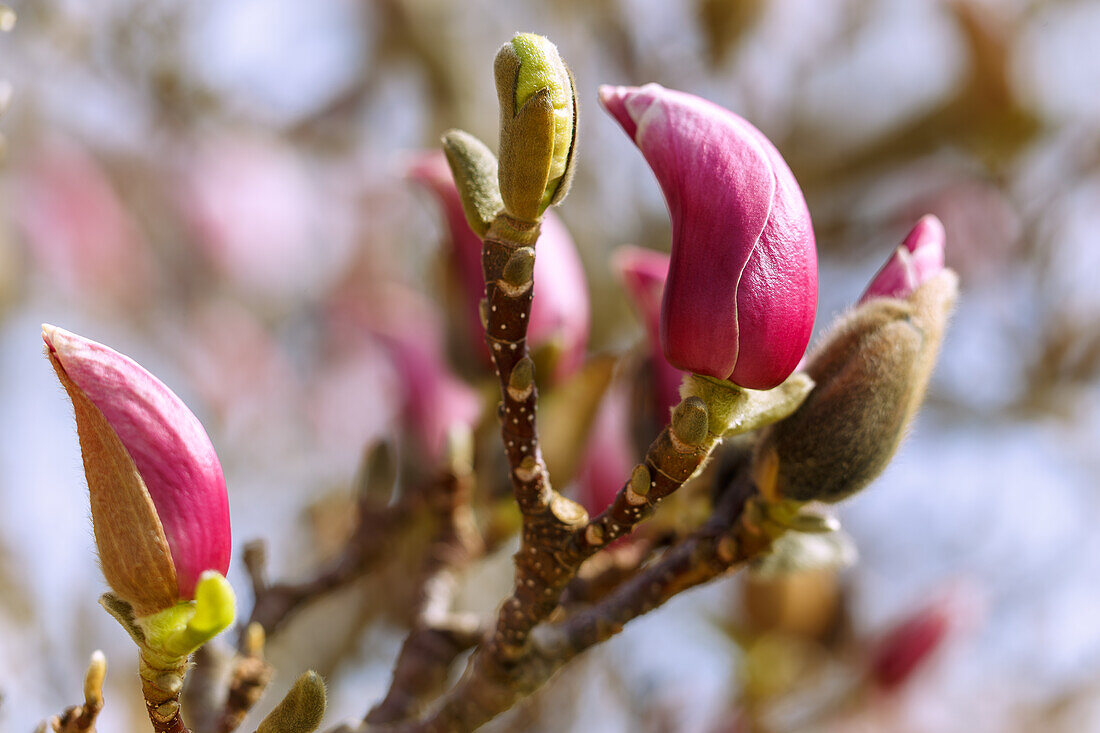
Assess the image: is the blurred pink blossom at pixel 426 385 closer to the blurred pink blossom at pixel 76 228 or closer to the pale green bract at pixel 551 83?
the pale green bract at pixel 551 83

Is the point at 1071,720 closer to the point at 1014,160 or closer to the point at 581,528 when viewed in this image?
the point at 1014,160

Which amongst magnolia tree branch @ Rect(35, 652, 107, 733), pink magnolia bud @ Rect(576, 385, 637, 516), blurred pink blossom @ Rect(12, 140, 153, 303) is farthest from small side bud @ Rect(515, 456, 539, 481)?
blurred pink blossom @ Rect(12, 140, 153, 303)

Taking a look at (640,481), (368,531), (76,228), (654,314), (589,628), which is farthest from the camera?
(76,228)

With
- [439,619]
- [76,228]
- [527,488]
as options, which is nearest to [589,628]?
[527,488]

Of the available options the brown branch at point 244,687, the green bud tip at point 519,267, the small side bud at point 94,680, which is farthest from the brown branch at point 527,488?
the small side bud at point 94,680

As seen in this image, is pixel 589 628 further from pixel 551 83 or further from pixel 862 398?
pixel 551 83
